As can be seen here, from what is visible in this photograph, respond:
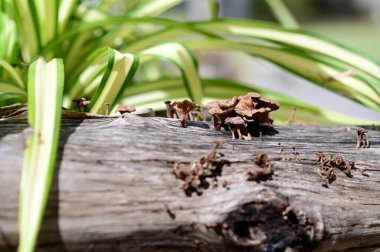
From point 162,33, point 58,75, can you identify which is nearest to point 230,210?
point 58,75

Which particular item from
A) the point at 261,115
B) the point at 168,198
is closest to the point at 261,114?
the point at 261,115

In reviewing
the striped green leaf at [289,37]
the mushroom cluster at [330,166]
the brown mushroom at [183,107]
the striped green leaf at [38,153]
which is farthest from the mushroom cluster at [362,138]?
the striped green leaf at [38,153]

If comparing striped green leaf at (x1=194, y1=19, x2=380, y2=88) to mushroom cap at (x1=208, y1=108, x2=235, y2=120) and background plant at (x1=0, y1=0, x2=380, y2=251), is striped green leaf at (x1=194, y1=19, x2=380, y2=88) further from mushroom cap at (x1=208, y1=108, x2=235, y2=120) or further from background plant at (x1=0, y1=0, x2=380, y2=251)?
mushroom cap at (x1=208, y1=108, x2=235, y2=120)

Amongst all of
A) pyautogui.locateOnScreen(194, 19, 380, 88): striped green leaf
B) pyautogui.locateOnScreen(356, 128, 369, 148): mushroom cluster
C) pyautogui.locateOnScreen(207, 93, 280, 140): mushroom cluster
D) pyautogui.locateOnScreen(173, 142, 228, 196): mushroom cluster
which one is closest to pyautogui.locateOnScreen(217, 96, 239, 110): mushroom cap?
pyautogui.locateOnScreen(207, 93, 280, 140): mushroom cluster

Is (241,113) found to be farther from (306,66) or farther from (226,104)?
(306,66)

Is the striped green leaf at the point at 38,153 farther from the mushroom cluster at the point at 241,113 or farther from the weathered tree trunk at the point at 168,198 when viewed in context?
the mushroom cluster at the point at 241,113

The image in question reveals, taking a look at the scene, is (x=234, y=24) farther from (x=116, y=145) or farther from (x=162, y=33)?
(x=116, y=145)
